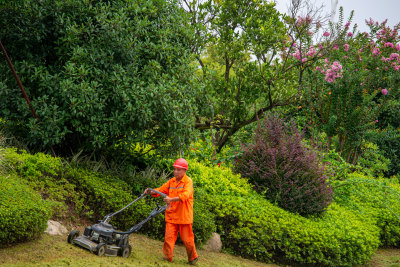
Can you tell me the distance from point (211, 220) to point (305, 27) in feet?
21.9

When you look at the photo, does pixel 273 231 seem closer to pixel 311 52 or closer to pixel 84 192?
pixel 84 192

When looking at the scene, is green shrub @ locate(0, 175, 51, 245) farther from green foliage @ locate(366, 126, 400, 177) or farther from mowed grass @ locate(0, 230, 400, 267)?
green foliage @ locate(366, 126, 400, 177)

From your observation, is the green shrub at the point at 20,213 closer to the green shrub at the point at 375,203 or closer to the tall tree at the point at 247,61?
the tall tree at the point at 247,61

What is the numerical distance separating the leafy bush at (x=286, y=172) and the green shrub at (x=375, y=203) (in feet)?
4.96

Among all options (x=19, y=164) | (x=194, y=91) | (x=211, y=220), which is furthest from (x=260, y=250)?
(x=19, y=164)

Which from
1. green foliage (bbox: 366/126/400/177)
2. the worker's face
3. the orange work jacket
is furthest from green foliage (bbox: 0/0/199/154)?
green foliage (bbox: 366/126/400/177)

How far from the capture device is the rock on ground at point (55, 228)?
485 cm

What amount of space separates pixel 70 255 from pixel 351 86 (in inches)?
364

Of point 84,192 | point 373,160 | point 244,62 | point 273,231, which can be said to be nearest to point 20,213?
point 84,192

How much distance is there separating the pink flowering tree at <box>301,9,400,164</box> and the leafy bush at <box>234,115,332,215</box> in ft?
10.3

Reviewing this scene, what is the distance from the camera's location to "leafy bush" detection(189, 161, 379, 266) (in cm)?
650

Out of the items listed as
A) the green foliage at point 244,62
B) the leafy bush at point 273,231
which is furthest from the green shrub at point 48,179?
the green foliage at point 244,62

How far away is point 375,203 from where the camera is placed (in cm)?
998

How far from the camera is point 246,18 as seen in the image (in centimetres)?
1050
